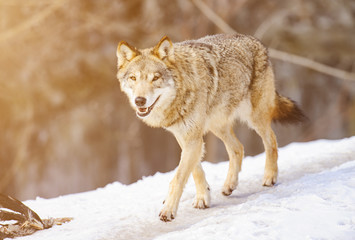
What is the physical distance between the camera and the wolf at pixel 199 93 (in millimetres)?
4398

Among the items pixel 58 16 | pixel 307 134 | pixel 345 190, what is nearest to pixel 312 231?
pixel 345 190

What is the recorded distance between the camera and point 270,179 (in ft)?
17.6

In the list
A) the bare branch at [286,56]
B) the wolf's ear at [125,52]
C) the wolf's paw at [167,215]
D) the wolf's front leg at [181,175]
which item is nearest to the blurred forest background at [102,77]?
the bare branch at [286,56]

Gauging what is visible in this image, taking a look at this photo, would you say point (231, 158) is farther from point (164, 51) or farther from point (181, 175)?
point (164, 51)

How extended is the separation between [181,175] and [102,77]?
9069mm

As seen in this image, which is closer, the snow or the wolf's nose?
the snow

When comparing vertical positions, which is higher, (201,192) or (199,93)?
(199,93)

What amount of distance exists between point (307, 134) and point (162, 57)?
33.6 feet

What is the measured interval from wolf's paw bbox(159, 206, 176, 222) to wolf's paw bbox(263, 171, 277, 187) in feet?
4.95

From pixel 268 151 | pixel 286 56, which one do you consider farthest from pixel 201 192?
pixel 286 56

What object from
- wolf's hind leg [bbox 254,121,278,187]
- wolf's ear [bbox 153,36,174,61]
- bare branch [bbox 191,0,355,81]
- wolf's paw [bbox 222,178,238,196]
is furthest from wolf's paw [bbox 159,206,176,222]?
bare branch [bbox 191,0,355,81]

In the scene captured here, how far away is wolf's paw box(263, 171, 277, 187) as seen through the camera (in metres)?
5.34

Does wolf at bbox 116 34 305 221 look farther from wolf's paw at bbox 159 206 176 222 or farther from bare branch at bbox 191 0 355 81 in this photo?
bare branch at bbox 191 0 355 81

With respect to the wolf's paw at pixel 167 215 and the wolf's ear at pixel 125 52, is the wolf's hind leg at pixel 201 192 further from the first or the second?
the wolf's ear at pixel 125 52
